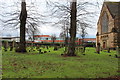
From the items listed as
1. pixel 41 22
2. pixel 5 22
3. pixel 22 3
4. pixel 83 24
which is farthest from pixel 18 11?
pixel 83 24

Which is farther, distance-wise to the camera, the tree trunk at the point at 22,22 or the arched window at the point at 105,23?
the arched window at the point at 105,23

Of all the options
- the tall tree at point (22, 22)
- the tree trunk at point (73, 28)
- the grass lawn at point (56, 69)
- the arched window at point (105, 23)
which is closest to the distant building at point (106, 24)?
the arched window at point (105, 23)

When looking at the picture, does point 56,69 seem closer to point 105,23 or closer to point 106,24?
point 106,24

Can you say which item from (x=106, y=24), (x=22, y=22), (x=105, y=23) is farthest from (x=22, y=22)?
(x=105, y=23)

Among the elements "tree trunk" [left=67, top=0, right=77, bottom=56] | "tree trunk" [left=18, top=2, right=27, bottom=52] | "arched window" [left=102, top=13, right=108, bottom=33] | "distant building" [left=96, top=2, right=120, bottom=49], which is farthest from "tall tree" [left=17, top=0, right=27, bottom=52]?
"arched window" [left=102, top=13, right=108, bottom=33]

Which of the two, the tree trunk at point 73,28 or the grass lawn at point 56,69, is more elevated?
the tree trunk at point 73,28

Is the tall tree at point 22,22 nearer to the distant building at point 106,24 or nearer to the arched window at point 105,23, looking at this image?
the distant building at point 106,24

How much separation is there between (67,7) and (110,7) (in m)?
24.9

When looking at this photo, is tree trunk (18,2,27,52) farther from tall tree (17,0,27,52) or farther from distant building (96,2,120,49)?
distant building (96,2,120,49)

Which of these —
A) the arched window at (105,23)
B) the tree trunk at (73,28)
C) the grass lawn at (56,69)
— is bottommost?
the grass lawn at (56,69)

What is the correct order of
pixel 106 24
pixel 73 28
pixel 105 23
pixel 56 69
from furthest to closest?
pixel 105 23, pixel 106 24, pixel 73 28, pixel 56 69

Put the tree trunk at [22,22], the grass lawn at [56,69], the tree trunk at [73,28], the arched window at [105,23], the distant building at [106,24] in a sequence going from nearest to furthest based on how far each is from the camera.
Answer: the grass lawn at [56,69] < the tree trunk at [73,28] < the tree trunk at [22,22] < the distant building at [106,24] < the arched window at [105,23]

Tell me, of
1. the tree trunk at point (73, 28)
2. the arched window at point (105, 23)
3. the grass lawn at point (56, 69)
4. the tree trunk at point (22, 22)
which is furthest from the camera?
the arched window at point (105, 23)

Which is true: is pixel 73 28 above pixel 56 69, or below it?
above
